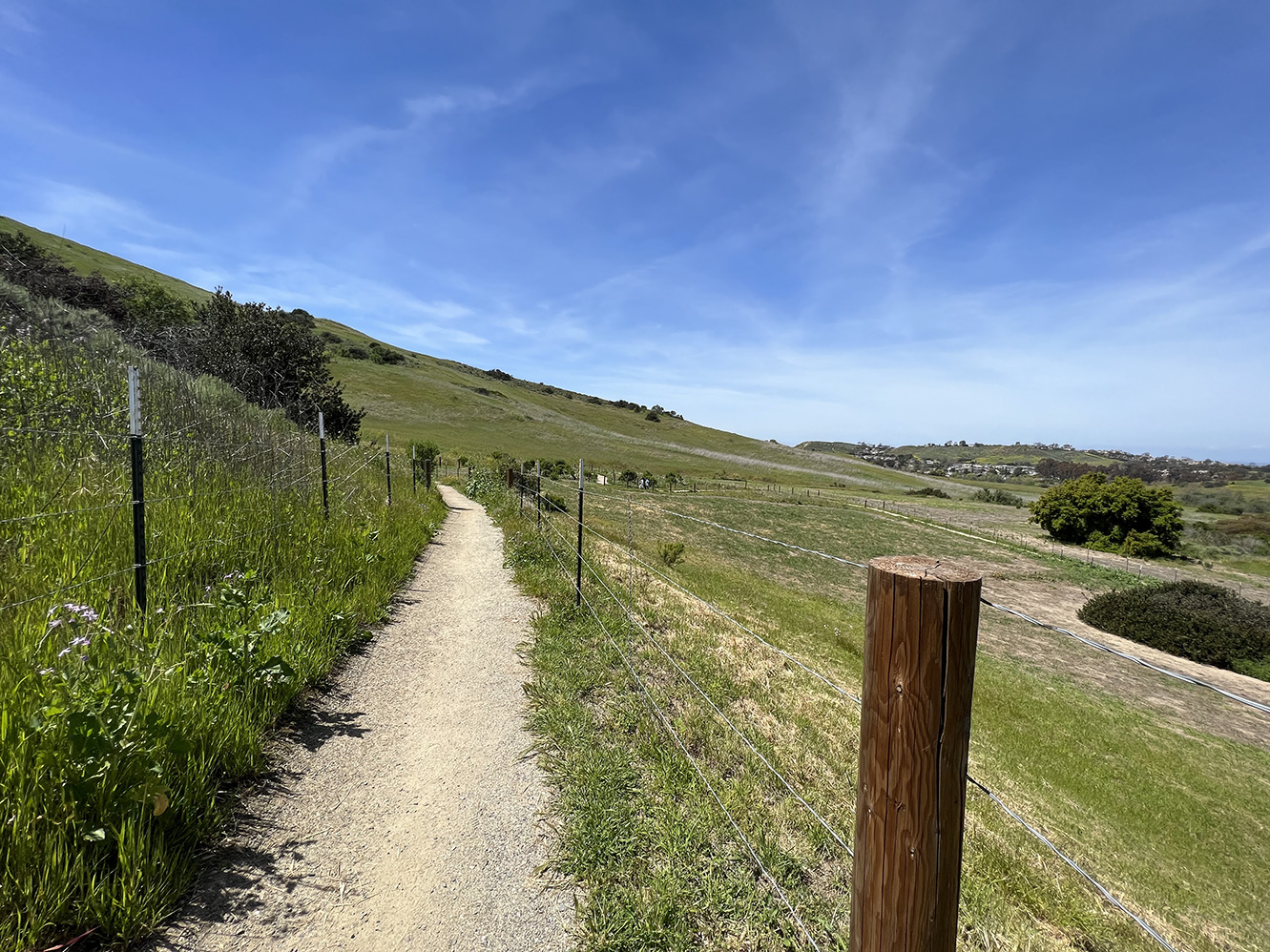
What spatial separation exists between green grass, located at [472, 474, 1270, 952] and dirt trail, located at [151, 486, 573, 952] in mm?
330

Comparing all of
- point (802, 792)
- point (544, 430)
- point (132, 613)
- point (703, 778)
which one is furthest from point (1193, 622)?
point (544, 430)

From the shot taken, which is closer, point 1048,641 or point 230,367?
point 230,367

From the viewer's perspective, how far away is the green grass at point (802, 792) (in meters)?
2.87

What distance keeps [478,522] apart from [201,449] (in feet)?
29.6

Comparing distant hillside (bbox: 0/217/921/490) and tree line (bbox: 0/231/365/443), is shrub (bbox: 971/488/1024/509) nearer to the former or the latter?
distant hillside (bbox: 0/217/921/490)

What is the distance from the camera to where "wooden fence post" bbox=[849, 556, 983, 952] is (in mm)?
1370

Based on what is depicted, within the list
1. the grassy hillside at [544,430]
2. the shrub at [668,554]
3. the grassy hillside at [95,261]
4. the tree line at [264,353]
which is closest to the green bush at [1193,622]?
the shrub at [668,554]

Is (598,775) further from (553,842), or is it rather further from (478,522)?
(478,522)

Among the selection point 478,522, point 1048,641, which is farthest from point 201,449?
point 1048,641

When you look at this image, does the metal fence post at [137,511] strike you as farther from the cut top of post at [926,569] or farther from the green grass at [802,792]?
the cut top of post at [926,569]

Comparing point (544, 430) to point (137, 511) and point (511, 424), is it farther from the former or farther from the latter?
point (137, 511)

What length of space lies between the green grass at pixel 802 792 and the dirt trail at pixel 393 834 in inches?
13.0

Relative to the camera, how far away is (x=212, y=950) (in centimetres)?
222

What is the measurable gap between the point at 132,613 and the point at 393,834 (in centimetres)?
270
